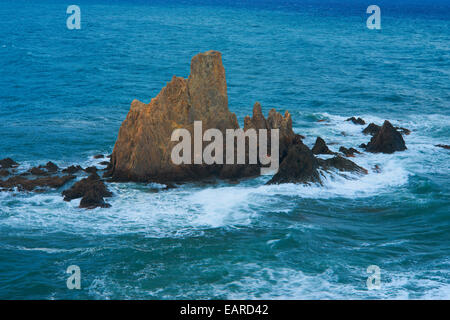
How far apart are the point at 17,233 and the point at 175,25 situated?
10838cm

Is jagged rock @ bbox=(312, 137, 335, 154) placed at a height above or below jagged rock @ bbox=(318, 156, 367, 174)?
above

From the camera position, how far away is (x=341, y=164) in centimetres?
3838

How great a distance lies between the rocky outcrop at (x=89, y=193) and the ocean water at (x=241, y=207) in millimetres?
624

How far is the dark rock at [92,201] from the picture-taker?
33312 mm

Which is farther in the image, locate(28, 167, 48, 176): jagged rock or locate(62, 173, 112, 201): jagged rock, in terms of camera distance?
locate(28, 167, 48, 176): jagged rock

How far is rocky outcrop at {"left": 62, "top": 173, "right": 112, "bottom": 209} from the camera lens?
3341cm

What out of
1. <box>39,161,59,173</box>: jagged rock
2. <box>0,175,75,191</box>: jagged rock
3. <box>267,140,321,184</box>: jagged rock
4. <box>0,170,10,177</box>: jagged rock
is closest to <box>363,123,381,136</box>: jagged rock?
<box>267,140,321,184</box>: jagged rock

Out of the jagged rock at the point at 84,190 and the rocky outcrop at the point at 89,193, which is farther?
the jagged rock at the point at 84,190

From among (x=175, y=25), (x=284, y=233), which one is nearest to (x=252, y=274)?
(x=284, y=233)

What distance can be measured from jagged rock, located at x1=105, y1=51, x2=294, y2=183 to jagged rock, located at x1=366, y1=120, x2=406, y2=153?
33.8 ft

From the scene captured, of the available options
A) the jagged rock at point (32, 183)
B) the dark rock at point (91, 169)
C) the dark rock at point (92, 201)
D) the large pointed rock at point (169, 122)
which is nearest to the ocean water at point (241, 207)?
the dark rock at point (92, 201)

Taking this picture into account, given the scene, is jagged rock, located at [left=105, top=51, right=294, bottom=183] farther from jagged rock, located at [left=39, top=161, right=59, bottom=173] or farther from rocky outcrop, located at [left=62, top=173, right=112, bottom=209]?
jagged rock, located at [left=39, top=161, right=59, bottom=173]

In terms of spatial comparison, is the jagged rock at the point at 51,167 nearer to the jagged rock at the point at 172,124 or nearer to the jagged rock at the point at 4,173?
the jagged rock at the point at 4,173

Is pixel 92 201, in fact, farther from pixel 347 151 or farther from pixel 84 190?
pixel 347 151
